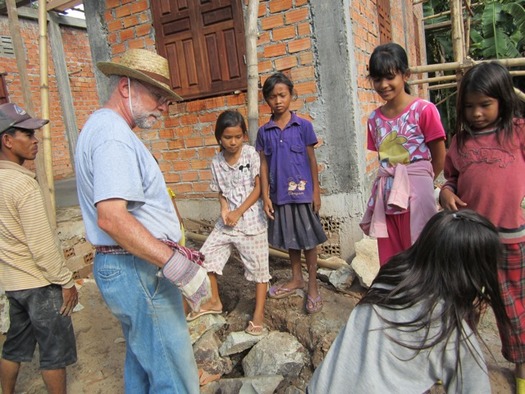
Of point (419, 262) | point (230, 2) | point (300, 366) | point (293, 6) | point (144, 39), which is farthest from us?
point (144, 39)

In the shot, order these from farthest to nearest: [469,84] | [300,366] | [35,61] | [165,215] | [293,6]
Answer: [35,61]
[293,6]
[300,366]
[469,84]
[165,215]

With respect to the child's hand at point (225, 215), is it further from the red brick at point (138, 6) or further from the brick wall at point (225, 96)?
the red brick at point (138, 6)

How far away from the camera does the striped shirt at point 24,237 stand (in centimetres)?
202

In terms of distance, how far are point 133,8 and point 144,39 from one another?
1.17ft

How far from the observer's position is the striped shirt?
2.02m

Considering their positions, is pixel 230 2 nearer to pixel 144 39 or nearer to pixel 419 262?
pixel 144 39

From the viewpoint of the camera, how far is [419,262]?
1.39m

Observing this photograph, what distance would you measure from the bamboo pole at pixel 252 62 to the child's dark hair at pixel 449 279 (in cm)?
186

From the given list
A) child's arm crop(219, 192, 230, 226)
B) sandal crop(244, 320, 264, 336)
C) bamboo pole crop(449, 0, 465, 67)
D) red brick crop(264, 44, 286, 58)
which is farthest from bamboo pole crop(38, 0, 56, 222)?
bamboo pole crop(449, 0, 465, 67)

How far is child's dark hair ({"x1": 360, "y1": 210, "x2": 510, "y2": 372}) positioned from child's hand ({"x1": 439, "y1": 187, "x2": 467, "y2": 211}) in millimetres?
705

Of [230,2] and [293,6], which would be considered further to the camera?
[230,2]

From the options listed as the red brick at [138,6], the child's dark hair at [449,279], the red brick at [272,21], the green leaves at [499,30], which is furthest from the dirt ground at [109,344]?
the green leaves at [499,30]

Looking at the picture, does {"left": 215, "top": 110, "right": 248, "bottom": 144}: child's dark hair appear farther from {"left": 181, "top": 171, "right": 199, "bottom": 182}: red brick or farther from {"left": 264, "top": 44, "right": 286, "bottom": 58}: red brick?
{"left": 181, "top": 171, "right": 199, "bottom": 182}: red brick

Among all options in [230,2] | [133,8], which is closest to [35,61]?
[133,8]
